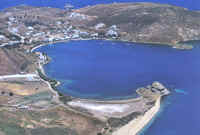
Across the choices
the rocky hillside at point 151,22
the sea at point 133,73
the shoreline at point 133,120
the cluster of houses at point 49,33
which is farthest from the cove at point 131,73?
the rocky hillside at point 151,22

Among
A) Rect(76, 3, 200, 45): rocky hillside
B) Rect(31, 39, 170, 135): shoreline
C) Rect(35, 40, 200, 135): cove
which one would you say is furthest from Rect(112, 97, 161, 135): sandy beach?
Rect(76, 3, 200, 45): rocky hillside

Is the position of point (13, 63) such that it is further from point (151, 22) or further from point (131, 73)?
point (151, 22)

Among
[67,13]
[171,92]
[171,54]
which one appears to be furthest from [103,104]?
[67,13]

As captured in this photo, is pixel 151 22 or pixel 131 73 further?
pixel 151 22

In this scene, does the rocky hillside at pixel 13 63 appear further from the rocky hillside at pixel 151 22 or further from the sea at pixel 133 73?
the rocky hillside at pixel 151 22

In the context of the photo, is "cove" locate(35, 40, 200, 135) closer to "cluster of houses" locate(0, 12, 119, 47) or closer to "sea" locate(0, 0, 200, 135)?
"sea" locate(0, 0, 200, 135)

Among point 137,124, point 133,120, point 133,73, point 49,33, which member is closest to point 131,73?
point 133,73
